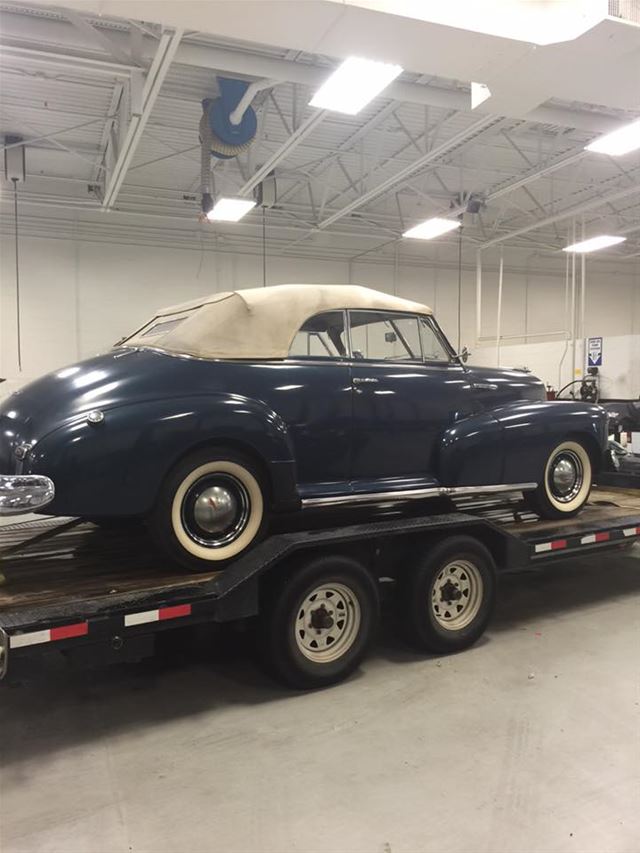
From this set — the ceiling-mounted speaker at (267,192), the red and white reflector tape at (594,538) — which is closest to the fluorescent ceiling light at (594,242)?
the ceiling-mounted speaker at (267,192)

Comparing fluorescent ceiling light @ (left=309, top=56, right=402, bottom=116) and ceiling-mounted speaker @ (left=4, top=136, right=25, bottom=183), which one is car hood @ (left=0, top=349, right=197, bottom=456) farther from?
ceiling-mounted speaker @ (left=4, top=136, right=25, bottom=183)

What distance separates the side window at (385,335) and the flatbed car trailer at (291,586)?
1159mm

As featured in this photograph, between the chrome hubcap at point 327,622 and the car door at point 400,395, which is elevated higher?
the car door at point 400,395

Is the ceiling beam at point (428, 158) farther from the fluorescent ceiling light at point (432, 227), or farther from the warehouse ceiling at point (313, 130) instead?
the fluorescent ceiling light at point (432, 227)

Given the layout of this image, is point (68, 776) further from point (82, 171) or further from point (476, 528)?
point (82, 171)

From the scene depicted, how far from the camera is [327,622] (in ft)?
11.6

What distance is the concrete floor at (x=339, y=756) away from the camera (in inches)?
94.7

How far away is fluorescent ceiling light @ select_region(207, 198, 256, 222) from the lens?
9.23 m

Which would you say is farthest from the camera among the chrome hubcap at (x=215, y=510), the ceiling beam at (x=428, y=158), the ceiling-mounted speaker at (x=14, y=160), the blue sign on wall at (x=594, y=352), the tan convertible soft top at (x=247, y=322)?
the blue sign on wall at (x=594, y=352)

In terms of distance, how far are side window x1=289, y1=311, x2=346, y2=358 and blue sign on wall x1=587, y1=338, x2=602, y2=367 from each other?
A: 24.6 feet

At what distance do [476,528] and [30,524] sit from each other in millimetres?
3188

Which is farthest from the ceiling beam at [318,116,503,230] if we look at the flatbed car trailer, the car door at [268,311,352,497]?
the flatbed car trailer

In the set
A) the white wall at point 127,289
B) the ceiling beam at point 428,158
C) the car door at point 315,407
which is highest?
the ceiling beam at point 428,158

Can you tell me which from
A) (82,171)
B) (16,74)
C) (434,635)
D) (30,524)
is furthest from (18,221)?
(434,635)
